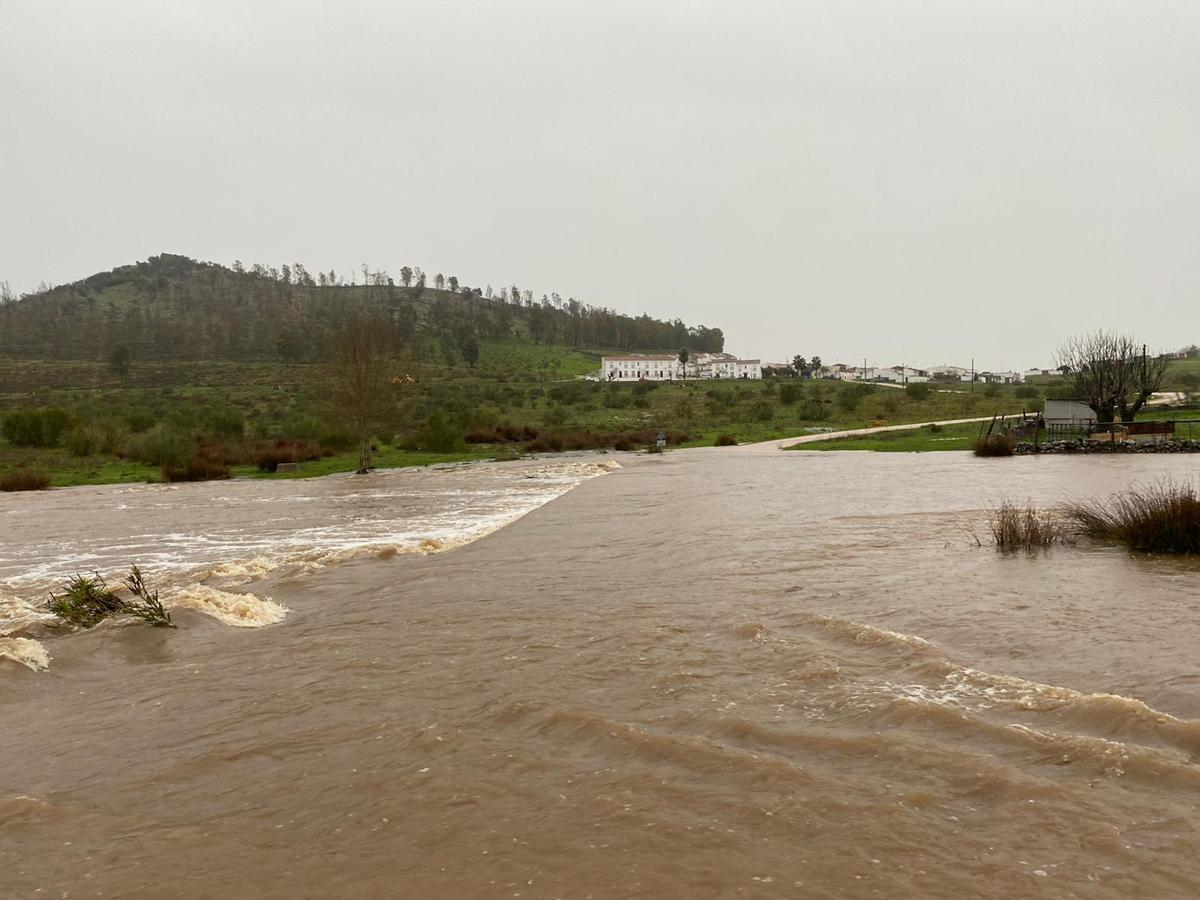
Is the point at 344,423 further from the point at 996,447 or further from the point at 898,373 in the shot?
the point at 898,373

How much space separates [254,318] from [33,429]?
3738 inches

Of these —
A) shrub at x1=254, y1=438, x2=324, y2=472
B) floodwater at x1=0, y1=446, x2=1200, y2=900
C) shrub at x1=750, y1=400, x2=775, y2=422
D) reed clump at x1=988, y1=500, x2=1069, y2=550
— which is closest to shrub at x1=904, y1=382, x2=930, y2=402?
shrub at x1=750, y1=400, x2=775, y2=422

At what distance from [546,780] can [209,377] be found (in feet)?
297

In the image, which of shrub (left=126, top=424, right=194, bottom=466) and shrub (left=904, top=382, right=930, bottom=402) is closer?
shrub (left=126, top=424, right=194, bottom=466)

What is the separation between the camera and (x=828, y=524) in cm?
1641

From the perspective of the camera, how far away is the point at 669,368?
487 feet

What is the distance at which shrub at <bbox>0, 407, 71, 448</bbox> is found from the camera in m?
41.8

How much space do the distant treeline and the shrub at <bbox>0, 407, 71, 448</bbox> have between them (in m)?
44.1

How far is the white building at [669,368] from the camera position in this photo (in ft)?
446

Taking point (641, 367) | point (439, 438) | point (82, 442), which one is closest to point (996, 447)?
point (439, 438)

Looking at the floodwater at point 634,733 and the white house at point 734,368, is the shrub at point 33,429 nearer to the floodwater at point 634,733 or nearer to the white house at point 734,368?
the floodwater at point 634,733

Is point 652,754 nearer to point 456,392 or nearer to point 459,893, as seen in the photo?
point 459,893

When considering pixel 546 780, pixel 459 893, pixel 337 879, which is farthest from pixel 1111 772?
pixel 337 879

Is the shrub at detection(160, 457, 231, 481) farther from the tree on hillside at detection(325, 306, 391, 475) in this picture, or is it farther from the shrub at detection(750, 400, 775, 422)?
the shrub at detection(750, 400, 775, 422)
